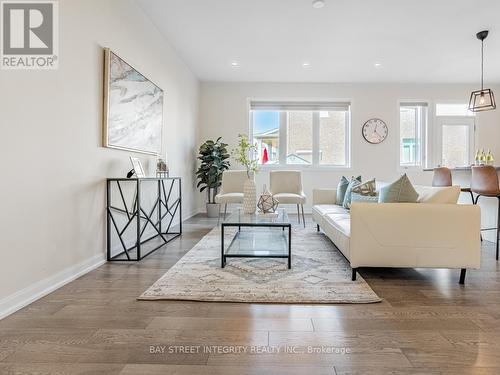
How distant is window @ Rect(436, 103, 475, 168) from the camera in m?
6.36

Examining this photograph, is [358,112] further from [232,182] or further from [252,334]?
[252,334]

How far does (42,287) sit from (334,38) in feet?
14.0

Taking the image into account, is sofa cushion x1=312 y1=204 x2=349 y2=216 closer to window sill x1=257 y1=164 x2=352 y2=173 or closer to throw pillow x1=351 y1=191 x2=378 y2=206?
throw pillow x1=351 y1=191 x2=378 y2=206

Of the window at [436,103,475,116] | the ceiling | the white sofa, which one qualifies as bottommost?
the white sofa

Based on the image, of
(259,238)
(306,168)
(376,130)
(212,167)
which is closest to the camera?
(259,238)

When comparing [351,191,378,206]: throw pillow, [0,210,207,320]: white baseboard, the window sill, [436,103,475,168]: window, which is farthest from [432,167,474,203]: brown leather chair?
[0,210,207,320]: white baseboard

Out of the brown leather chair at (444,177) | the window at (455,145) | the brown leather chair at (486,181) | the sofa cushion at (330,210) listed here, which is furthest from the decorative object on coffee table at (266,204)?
the window at (455,145)

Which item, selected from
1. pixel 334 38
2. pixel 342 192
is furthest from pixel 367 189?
pixel 334 38

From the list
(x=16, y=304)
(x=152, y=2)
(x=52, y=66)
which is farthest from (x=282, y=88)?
(x=16, y=304)

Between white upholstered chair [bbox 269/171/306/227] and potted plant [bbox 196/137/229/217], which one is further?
potted plant [bbox 196/137/229/217]

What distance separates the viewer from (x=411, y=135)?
21.3 ft

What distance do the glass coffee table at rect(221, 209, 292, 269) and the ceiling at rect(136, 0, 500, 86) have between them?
2.31 m

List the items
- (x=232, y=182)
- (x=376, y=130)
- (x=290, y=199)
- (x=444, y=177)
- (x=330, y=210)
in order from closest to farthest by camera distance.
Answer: (x=330, y=210), (x=444, y=177), (x=290, y=199), (x=232, y=182), (x=376, y=130)

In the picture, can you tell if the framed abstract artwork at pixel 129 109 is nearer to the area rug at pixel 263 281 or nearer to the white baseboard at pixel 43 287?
the white baseboard at pixel 43 287
